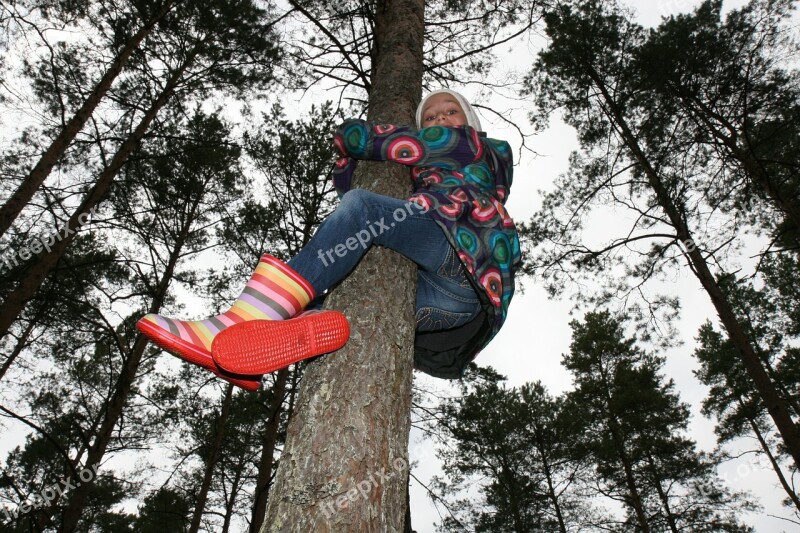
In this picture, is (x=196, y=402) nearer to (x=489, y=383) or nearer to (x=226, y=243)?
(x=226, y=243)

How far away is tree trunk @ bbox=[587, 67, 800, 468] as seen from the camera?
18.1 ft

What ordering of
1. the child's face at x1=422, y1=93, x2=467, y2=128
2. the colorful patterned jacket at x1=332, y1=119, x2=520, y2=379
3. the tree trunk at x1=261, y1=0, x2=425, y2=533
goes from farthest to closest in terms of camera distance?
the child's face at x1=422, y1=93, x2=467, y2=128 < the colorful patterned jacket at x1=332, y1=119, x2=520, y2=379 < the tree trunk at x1=261, y1=0, x2=425, y2=533

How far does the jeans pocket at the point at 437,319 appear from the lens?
1.86 metres

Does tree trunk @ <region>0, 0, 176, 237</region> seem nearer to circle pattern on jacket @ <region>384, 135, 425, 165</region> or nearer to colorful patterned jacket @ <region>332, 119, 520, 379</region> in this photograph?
colorful patterned jacket @ <region>332, 119, 520, 379</region>

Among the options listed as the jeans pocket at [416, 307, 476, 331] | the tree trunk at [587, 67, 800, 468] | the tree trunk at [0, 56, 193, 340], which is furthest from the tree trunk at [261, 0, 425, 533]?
the tree trunk at [587, 67, 800, 468]

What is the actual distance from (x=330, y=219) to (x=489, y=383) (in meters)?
6.97

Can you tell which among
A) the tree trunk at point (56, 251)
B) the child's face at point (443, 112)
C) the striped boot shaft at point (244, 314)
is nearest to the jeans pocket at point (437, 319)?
the striped boot shaft at point (244, 314)

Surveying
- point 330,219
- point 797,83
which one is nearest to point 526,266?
point 797,83

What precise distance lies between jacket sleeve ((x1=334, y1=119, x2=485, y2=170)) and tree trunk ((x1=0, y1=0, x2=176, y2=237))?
4502mm

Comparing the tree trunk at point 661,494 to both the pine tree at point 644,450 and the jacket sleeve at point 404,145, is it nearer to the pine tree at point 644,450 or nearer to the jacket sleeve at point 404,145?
the pine tree at point 644,450

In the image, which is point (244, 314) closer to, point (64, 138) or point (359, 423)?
point (359, 423)

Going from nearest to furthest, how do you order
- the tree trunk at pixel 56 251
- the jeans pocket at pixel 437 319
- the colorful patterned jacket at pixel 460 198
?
the colorful patterned jacket at pixel 460 198, the jeans pocket at pixel 437 319, the tree trunk at pixel 56 251

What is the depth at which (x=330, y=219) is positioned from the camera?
1558 millimetres

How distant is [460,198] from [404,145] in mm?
384
